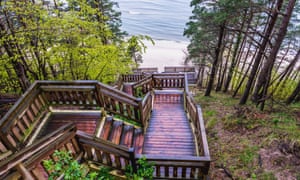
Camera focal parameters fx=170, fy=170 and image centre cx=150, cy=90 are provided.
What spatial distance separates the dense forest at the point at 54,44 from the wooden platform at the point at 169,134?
2.42 m

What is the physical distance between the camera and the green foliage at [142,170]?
11.7 feet

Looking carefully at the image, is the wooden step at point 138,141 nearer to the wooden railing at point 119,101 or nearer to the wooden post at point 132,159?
the wooden railing at point 119,101

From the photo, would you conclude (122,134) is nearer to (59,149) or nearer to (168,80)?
(59,149)

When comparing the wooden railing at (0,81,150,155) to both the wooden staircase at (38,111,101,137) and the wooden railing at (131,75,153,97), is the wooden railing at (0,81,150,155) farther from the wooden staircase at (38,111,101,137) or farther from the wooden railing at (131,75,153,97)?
the wooden railing at (131,75,153,97)

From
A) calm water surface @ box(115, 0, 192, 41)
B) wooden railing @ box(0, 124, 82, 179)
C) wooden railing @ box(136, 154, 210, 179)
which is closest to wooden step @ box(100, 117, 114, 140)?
wooden railing @ box(0, 124, 82, 179)

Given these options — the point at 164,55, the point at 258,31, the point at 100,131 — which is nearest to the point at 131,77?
the point at 258,31

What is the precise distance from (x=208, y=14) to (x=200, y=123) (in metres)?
6.27

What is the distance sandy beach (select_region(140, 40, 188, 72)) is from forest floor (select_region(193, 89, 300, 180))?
64.3 feet

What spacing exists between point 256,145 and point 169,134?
254cm

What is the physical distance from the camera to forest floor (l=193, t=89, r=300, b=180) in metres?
4.14

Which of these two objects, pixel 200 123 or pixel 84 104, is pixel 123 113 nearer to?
pixel 84 104

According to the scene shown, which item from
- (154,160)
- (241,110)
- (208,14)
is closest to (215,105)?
(241,110)

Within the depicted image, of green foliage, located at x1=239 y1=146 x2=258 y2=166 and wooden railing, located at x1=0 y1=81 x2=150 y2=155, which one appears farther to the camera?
green foliage, located at x1=239 y1=146 x2=258 y2=166

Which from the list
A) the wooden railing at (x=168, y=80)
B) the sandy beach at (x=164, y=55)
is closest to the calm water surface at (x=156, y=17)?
the sandy beach at (x=164, y=55)
